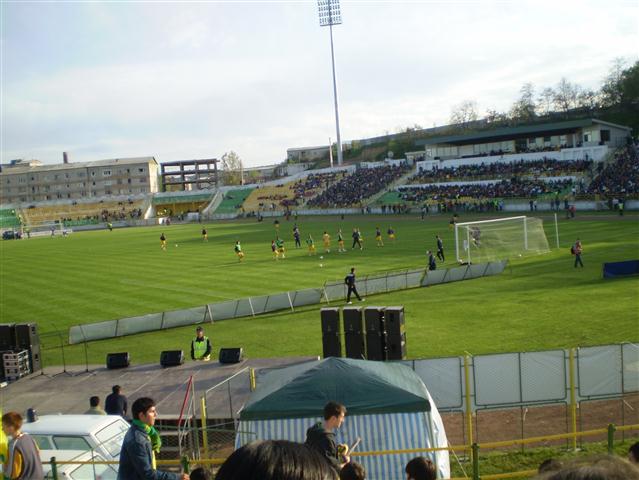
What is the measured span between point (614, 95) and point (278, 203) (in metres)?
56.0

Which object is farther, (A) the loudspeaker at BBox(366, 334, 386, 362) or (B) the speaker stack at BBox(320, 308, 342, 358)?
(B) the speaker stack at BBox(320, 308, 342, 358)

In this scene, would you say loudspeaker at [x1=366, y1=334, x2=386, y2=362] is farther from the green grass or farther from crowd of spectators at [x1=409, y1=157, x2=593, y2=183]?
crowd of spectators at [x1=409, y1=157, x2=593, y2=183]

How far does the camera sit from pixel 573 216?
5419 centimetres

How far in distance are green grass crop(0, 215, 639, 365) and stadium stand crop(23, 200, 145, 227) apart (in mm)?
63177

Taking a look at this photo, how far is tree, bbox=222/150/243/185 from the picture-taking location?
17762cm

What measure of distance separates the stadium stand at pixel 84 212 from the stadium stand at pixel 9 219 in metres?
1.85

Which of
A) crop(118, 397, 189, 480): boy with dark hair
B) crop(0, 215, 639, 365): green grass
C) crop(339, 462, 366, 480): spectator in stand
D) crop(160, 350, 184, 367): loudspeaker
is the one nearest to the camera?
crop(339, 462, 366, 480): spectator in stand

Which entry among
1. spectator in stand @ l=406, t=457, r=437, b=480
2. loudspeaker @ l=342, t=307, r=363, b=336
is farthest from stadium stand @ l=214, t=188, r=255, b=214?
spectator in stand @ l=406, t=457, r=437, b=480

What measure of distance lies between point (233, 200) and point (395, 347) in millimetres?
98512

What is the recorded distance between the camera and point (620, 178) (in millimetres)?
60250

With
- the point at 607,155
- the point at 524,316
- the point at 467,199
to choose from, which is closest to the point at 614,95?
the point at 607,155

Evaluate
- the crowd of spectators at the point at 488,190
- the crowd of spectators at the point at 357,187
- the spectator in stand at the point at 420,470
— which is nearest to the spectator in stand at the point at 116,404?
the spectator in stand at the point at 420,470

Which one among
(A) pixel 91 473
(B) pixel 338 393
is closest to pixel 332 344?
(B) pixel 338 393

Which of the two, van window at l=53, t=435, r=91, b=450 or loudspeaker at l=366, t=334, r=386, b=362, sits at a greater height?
van window at l=53, t=435, r=91, b=450
